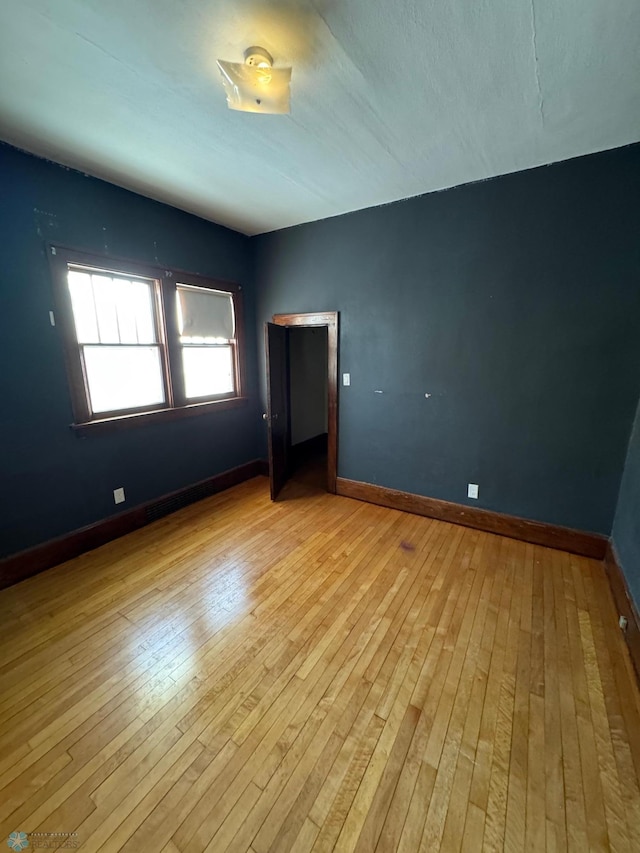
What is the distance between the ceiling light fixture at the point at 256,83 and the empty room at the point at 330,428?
0.01 m

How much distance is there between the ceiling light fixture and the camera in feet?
4.66

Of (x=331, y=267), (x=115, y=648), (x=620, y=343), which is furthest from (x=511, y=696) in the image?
(x=331, y=267)

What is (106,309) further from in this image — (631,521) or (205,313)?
(631,521)

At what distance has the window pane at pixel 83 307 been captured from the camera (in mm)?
2561

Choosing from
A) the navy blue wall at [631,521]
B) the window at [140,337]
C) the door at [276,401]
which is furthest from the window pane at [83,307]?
the navy blue wall at [631,521]

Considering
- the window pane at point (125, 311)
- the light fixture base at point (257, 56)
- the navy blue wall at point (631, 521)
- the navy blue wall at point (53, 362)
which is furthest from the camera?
the window pane at point (125, 311)

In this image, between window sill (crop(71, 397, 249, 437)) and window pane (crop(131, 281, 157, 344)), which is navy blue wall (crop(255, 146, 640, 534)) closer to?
window sill (crop(71, 397, 249, 437))

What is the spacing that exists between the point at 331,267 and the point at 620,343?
2.52 metres

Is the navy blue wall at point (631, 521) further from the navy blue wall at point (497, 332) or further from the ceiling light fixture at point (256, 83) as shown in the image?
the ceiling light fixture at point (256, 83)

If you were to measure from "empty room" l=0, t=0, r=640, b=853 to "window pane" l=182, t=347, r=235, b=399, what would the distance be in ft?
0.13

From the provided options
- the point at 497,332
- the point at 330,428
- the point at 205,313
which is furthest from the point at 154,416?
the point at 497,332

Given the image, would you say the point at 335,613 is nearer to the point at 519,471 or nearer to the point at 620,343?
the point at 519,471

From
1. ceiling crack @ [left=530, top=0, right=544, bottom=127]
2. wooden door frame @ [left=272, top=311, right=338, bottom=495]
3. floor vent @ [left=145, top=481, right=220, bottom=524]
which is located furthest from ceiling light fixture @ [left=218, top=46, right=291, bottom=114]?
floor vent @ [left=145, top=481, right=220, bottom=524]

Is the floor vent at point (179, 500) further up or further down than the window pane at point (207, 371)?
further down
